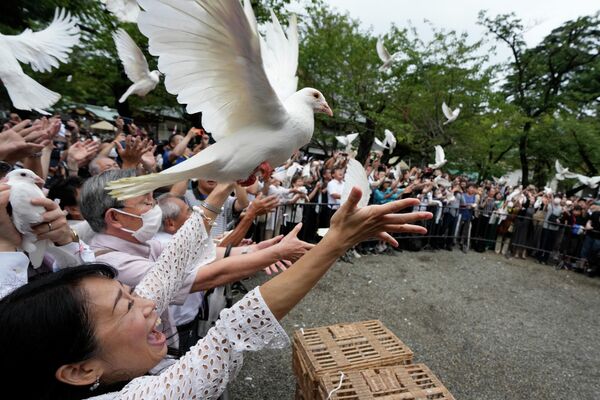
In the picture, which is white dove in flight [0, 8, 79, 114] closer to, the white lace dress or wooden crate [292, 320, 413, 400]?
the white lace dress

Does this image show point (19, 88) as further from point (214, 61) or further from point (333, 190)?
point (333, 190)

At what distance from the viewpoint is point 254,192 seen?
15.7 feet

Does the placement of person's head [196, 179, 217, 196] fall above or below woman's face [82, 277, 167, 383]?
above

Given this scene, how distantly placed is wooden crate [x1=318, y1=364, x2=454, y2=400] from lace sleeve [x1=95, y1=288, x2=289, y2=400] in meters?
1.25

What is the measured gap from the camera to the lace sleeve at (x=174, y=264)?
1.43m

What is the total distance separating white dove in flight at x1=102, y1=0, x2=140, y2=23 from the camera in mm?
3275

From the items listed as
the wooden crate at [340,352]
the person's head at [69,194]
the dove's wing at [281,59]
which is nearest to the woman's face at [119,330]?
the wooden crate at [340,352]

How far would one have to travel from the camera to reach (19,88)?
1.99m

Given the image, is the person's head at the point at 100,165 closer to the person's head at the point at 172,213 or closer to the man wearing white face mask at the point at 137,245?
the person's head at the point at 172,213

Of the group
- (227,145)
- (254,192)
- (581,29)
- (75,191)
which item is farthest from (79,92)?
(581,29)

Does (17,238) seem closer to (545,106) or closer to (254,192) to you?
(254,192)

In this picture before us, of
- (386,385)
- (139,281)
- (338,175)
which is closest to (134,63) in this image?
(139,281)

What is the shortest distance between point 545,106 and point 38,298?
67.2 feet

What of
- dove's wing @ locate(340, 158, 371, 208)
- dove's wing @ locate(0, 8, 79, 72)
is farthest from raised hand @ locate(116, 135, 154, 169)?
dove's wing @ locate(340, 158, 371, 208)
